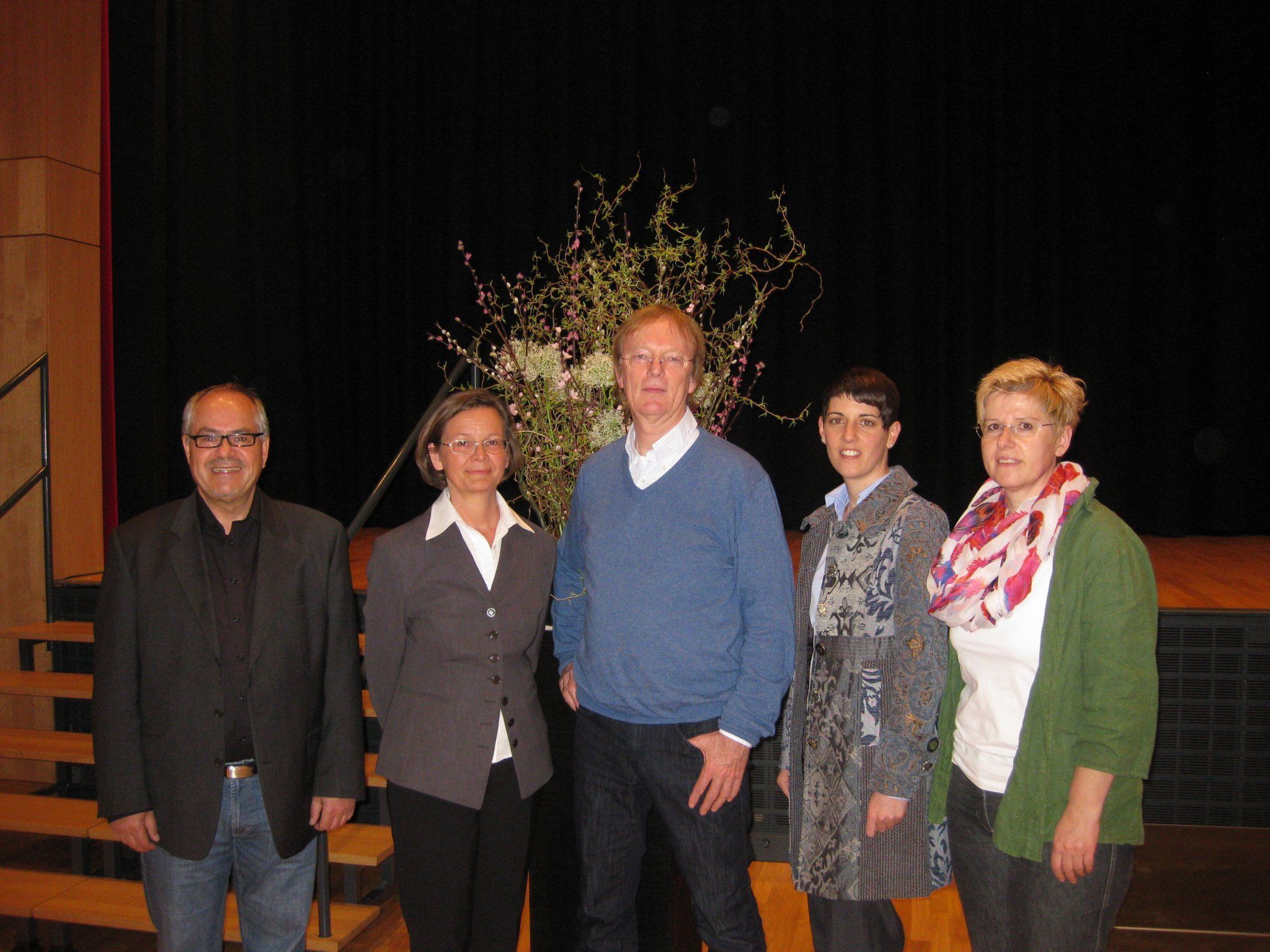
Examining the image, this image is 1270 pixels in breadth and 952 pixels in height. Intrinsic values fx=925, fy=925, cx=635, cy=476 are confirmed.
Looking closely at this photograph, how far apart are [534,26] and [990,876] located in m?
6.83

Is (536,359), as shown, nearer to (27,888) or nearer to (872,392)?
(872,392)

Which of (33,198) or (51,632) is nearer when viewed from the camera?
(51,632)

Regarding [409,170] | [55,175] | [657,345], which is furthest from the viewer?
[409,170]

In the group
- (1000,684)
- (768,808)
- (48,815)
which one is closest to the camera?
(1000,684)

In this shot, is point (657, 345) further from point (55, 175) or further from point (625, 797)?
point (55, 175)

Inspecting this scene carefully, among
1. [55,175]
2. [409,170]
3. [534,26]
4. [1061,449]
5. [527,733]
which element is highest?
[534,26]

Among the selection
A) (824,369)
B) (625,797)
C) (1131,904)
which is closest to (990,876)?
(625,797)

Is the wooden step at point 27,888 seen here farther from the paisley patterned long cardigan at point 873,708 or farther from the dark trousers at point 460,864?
the paisley patterned long cardigan at point 873,708

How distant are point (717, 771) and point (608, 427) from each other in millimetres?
A: 905

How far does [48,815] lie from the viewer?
127 inches

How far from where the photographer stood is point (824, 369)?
6.77 meters

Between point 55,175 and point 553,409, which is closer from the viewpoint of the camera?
point 553,409

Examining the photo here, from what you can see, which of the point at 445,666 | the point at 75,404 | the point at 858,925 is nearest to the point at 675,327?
the point at 445,666

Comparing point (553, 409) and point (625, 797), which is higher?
point (553, 409)
